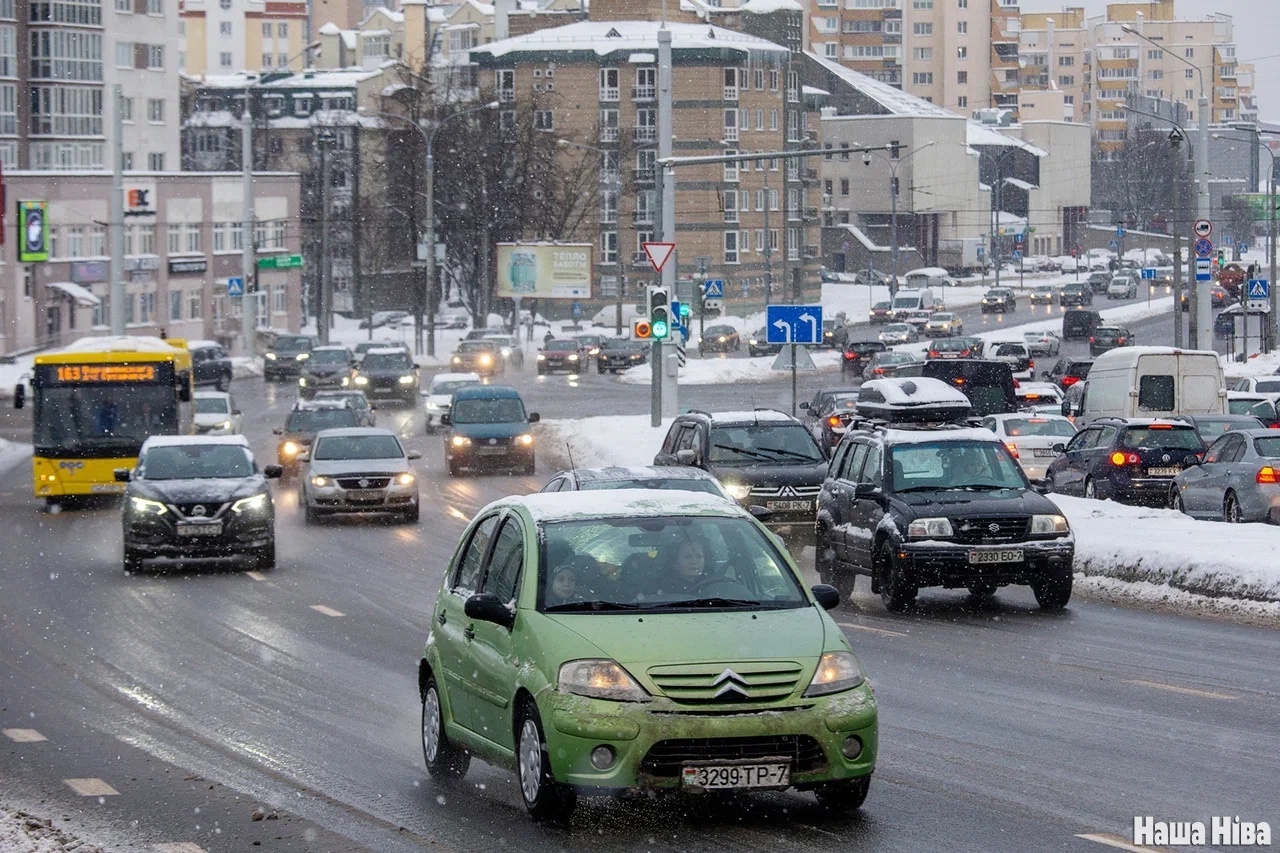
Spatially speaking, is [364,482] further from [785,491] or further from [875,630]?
[875,630]

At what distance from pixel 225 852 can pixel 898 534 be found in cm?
1056

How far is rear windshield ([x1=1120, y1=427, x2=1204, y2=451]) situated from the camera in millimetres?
30031

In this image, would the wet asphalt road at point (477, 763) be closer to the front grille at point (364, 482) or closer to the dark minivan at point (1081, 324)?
the front grille at point (364, 482)

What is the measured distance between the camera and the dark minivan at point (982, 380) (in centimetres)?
4303

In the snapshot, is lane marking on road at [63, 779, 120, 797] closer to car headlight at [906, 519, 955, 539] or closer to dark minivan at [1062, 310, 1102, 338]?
car headlight at [906, 519, 955, 539]

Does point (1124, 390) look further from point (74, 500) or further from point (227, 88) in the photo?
point (227, 88)

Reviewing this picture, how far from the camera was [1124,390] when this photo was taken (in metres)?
38.3

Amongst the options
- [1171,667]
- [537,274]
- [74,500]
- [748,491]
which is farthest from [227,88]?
[1171,667]


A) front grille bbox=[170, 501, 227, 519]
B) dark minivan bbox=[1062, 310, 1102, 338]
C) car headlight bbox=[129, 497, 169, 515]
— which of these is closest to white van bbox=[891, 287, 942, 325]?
dark minivan bbox=[1062, 310, 1102, 338]

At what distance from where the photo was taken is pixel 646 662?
8.72m

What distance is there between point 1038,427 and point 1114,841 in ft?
91.7

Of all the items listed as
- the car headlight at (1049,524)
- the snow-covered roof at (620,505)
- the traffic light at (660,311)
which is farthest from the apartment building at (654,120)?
the snow-covered roof at (620,505)

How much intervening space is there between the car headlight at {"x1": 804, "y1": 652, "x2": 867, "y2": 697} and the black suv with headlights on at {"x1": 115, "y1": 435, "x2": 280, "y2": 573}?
15676mm

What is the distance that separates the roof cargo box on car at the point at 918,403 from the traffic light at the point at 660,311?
8.33 metres
